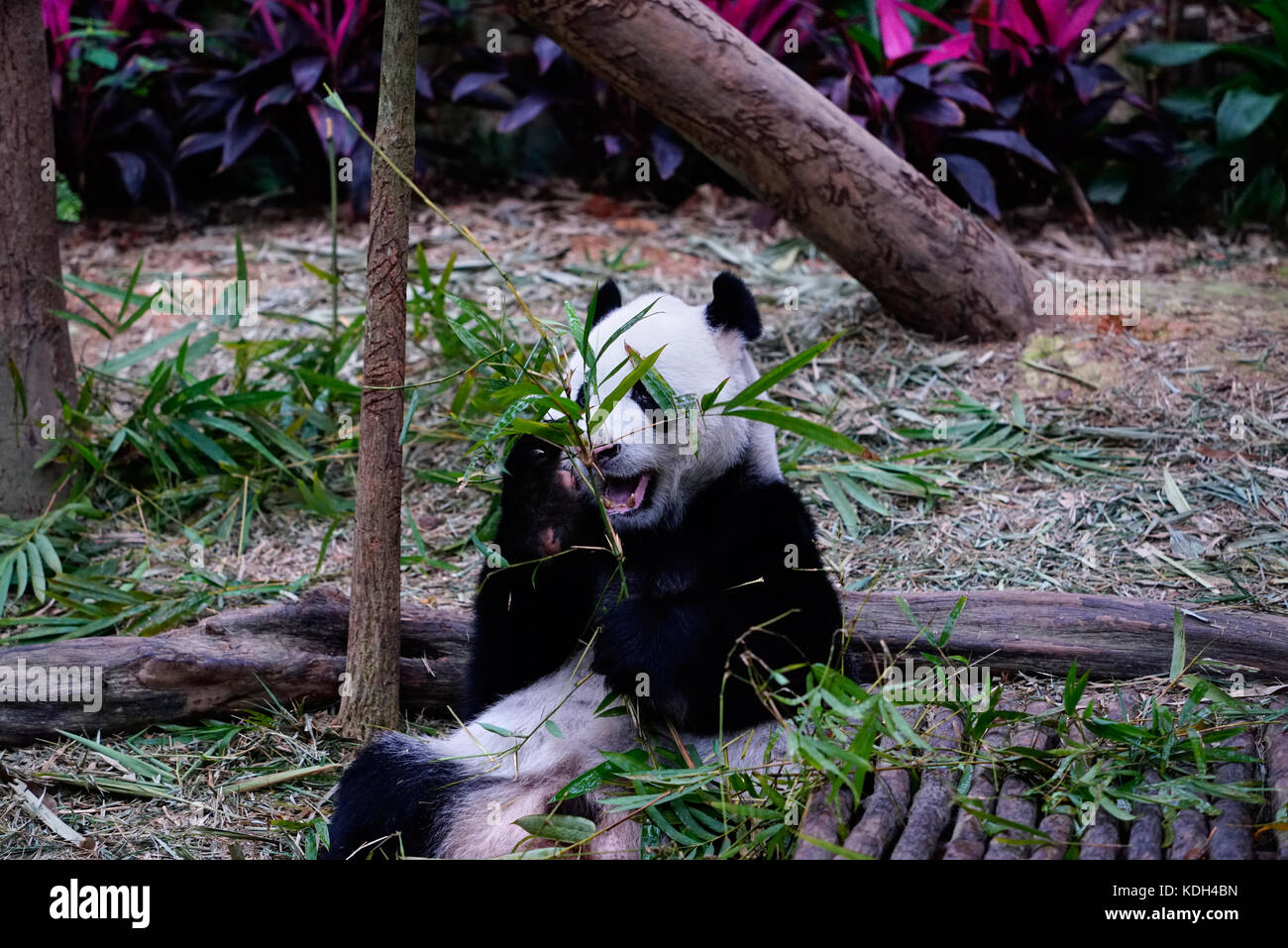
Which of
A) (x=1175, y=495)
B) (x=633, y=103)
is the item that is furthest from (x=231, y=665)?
(x=633, y=103)

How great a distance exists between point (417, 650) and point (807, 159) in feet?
7.78

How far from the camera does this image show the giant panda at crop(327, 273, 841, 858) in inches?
110

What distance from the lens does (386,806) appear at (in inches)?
113

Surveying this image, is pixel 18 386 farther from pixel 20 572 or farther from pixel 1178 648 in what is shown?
pixel 1178 648

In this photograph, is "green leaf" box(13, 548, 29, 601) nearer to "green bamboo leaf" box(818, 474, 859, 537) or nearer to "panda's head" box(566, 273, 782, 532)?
"panda's head" box(566, 273, 782, 532)

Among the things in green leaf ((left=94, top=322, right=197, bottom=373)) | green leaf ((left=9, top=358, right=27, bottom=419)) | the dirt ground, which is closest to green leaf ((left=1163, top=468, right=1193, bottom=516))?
the dirt ground

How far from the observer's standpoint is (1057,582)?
12.4 ft

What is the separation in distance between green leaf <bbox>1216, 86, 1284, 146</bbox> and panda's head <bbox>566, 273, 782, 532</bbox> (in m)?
4.10

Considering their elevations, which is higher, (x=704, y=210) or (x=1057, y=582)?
(x=704, y=210)

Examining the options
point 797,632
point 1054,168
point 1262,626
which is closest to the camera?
point 797,632

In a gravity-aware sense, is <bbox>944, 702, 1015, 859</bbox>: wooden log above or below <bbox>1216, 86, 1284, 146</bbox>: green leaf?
below

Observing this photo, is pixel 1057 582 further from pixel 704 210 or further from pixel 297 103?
pixel 297 103

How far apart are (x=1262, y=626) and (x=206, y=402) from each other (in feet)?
12.6
